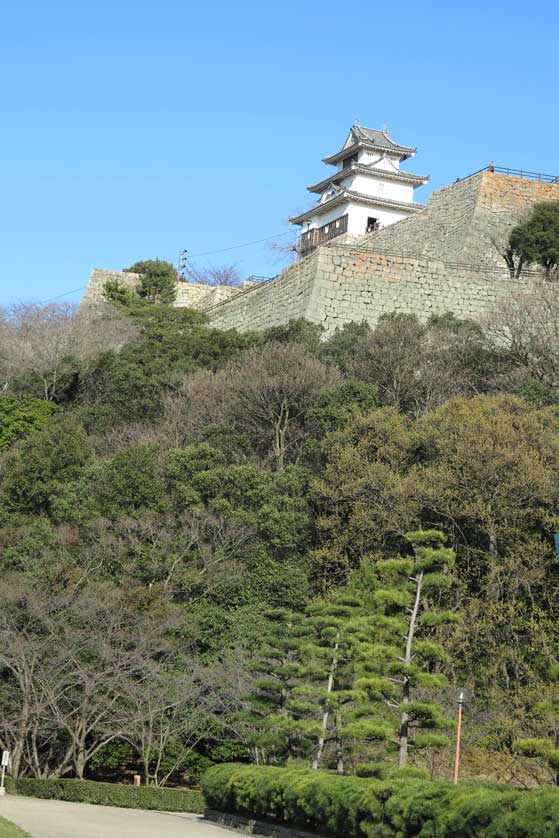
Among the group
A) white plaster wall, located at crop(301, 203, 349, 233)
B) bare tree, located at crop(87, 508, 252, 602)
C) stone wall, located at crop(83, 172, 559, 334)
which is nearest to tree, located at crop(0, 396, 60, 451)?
bare tree, located at crop(87, 508, 252, 602)

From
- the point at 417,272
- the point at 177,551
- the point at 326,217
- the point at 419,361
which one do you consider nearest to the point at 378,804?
the point at 177,551

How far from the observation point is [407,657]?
17328mm

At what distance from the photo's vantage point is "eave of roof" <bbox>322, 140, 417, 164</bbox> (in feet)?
157

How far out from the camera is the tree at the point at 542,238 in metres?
35.3

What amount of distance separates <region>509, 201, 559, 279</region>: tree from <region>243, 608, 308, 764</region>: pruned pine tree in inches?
701

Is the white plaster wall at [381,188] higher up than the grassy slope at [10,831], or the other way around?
the white plaster wall at [381,188]

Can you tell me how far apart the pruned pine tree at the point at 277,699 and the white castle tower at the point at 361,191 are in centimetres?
2538

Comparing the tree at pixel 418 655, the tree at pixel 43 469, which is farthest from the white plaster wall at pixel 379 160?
the tree at pixel 418 655

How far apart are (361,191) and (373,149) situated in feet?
8.33

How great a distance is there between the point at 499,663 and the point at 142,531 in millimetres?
7166

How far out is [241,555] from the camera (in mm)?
23969

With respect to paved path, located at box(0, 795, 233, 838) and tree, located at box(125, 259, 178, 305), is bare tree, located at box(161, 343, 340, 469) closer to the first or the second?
paved path, located at box(0, 795, 233, 838)

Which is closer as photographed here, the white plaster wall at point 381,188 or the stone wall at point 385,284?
the stone wall at point 385,284

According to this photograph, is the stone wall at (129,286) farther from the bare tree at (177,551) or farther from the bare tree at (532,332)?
the bare tree at (177,551)
